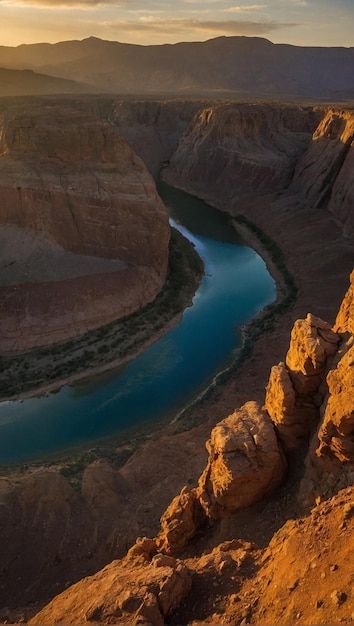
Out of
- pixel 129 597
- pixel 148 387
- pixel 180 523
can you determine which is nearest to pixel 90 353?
pixel 148 387

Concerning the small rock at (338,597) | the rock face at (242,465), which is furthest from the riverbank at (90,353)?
the small rock at (338,597)

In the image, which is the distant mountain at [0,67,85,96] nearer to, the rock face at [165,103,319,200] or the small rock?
the rock face at [165,103,319,200]

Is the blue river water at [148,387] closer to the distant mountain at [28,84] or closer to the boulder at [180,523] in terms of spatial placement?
the boulder at [180,523]

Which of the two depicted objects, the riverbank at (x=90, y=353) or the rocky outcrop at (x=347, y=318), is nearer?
the rocky outcrop at (x=347, y=318)

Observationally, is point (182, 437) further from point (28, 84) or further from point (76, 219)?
point (28, 84)

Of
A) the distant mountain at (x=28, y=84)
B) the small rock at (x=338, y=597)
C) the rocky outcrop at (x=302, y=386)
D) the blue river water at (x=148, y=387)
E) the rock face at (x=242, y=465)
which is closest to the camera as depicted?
the small rock at (x=338, y=597)

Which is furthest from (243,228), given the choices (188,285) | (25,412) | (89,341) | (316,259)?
(25,412)

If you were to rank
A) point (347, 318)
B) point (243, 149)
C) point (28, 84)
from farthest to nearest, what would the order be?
1. point (28, 84)
2. point (243, 149)
3. point (347, 318)
